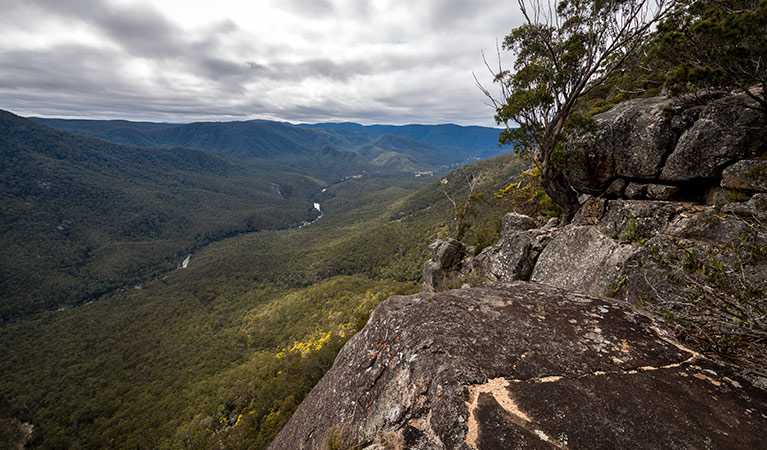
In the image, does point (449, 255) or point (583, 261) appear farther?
point (449, 255)

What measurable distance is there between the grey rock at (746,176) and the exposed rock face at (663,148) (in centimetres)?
11

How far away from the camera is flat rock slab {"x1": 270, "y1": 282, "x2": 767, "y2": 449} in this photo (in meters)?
4.13

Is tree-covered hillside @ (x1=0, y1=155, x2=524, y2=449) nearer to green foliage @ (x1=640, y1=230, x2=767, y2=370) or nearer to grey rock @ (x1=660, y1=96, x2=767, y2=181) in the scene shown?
grey rock @ (x1=660, y1=96, x2=767, y2=181)

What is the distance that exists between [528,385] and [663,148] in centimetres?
1368

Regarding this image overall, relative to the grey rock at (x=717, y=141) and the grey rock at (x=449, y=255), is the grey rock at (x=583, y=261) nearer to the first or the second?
the grey rock at (x=717, y=141)

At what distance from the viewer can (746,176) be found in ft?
31.3

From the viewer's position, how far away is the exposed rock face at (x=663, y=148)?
403 inches

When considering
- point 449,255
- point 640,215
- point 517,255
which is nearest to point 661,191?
point 640,215

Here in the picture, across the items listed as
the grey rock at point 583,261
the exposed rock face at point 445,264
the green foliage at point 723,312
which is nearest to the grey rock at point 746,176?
the grey rock at point 583,261

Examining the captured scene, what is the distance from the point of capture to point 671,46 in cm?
1017

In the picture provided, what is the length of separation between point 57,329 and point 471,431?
17097 cm

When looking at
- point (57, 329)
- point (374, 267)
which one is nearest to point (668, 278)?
point (374, 267)

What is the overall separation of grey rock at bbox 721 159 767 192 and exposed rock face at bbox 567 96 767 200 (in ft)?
0.37

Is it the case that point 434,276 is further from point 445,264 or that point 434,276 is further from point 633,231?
point 633,231
